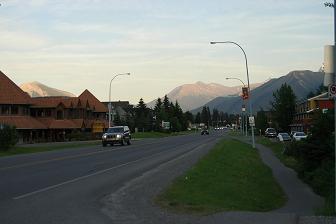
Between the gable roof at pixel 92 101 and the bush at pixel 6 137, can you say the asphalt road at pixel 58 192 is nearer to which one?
the bush at pixel 6 137

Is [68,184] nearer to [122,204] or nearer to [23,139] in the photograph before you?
[122,204]

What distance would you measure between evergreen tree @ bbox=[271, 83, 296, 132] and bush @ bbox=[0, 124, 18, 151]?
7679 centimetres

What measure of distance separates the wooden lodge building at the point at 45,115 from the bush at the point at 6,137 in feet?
77.5

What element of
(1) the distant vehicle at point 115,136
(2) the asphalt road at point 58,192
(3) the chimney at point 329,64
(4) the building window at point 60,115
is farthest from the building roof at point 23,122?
(3) the chimney at point 329,64

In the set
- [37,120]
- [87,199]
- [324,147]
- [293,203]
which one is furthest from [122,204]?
[37,120]

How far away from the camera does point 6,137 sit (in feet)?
155

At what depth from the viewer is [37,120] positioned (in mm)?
84062

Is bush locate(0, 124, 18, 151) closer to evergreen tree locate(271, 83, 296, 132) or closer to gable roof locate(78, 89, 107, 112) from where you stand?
gable roof locate(78, 89, 107, 112)

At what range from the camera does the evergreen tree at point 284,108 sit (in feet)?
381

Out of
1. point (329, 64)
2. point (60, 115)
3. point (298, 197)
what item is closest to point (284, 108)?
point (60, 115)

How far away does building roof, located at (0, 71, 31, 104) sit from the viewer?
254ft

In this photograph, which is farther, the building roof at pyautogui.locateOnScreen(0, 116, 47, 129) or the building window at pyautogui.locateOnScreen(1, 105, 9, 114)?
the building window at pyautogui.locateOnScreen(1, 105, 9, 114)

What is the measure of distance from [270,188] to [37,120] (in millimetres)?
65013

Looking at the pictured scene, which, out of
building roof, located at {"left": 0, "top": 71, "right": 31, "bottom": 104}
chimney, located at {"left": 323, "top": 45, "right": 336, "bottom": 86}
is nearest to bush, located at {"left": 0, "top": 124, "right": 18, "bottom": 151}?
building roof, located at {"left": 0, "top": 71, "right": 31, "bottom": 104}
